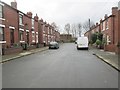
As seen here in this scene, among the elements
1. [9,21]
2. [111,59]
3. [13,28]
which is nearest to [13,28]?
[13,28]

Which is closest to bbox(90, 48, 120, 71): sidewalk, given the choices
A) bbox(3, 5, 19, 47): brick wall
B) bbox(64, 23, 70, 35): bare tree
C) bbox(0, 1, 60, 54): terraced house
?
bbox(0, 1, 60, 54): terraced house

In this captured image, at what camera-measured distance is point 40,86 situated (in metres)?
8.57

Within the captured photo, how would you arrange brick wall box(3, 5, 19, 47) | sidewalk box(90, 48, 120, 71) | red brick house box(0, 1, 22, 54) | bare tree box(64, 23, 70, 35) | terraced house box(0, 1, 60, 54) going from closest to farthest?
sidewalk box(90, 48, 120, 71) → red brick house box(0, 1, 22, 54) → terraced house box(0, 1, 60, 54) → brick wall box(3, 5, 19, 47) → bare tree box(64, 23, 70, 35)

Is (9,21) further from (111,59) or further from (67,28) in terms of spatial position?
(67,28)

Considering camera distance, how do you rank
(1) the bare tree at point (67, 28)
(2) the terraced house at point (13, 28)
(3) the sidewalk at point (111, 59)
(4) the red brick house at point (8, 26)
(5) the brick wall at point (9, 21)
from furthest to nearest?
(1) the bare tree at point (67, 28) < (5) the brick wall at point (9, 21) < (2) the terraced house at point (13, 28) < (4) the red brick house at point (8, 26) < (3) the sidewalk at point (111, 59)

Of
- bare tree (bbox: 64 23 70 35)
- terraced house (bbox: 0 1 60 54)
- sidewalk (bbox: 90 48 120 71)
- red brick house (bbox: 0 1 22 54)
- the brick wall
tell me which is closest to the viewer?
sidewalk (bbox: 90 48 120 71)

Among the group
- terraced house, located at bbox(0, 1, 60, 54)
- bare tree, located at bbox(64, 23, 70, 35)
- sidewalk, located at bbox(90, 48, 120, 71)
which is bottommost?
sidewalk, located at bbox(90, 48, 120, 71)

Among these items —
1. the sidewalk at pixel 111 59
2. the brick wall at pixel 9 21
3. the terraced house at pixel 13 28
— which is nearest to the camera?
the sidewalk at pixel 111 59

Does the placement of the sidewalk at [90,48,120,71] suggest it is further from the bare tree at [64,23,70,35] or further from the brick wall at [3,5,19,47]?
the bare tree at [64,23,70,35]

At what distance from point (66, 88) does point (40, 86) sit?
104 cm

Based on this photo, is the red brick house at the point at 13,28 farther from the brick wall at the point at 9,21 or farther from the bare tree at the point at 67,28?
the bare tree at the point at 67,28

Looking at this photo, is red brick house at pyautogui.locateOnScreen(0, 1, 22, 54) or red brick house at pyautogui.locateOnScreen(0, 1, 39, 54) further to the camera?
red brick house at pyautogui.locateOnScreen(0, 1, 39, 54)

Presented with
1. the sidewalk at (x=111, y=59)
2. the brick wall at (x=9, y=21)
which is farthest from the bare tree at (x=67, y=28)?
the sidewalk at (x=111, y=59)

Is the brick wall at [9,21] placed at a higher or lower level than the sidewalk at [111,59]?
higher
